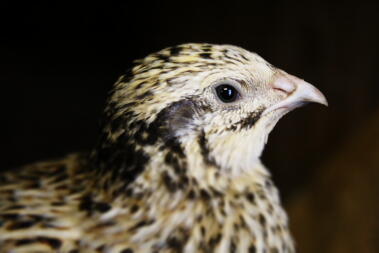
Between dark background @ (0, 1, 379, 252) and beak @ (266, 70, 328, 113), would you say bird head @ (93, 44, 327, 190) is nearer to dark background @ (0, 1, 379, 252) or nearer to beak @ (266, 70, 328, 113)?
beak @ (266, 70, 328, 113)

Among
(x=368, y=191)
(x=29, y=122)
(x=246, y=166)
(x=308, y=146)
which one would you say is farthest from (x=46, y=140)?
Answer: (x=246, y=166)

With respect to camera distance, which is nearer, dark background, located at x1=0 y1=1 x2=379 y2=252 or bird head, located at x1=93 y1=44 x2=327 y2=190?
bird head, located at x1=93 y1=44 x2=327 y2=190

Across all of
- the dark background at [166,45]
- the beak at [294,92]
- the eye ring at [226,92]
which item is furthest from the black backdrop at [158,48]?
the eye ring at [226,92]

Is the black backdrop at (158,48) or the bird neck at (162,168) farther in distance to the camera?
the black backdrop at (158,48)

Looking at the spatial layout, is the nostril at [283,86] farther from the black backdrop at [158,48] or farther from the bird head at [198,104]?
the black backdrop at [158,48]

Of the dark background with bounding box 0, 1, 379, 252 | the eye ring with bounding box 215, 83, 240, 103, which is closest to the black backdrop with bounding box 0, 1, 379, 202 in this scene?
the dark background with bounding box 0, 1, 379, 252

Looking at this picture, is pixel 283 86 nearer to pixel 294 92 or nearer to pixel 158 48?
pixel 294 92

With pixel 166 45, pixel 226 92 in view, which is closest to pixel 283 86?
pixel 226 92
